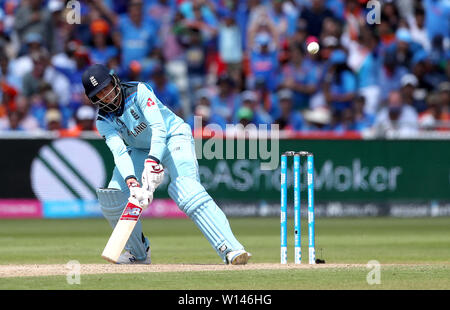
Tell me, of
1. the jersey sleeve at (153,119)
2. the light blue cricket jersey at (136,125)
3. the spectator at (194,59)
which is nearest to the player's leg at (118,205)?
the light blue cricket jersey at (136,125)

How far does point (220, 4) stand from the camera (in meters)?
19.9

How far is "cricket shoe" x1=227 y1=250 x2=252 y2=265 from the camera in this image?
8.99m

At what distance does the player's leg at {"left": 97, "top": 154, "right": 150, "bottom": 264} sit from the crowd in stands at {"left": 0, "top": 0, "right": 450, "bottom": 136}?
25.6ft

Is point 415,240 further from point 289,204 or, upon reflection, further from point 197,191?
point 197,191

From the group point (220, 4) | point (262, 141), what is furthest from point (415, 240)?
point (220, 4)

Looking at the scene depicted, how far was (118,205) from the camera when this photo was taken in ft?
30.5

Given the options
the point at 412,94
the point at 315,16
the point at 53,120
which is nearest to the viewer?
the point at 53,120

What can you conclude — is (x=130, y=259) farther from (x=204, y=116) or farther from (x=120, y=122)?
(x=204, y=116)

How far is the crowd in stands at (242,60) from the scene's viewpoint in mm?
17859

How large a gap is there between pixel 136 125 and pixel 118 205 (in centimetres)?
79

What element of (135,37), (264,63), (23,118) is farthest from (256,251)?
(135,37)

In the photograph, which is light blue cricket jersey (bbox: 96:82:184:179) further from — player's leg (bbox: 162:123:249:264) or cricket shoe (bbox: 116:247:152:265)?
cricket shoe (bbox: 116:247:152:265)
